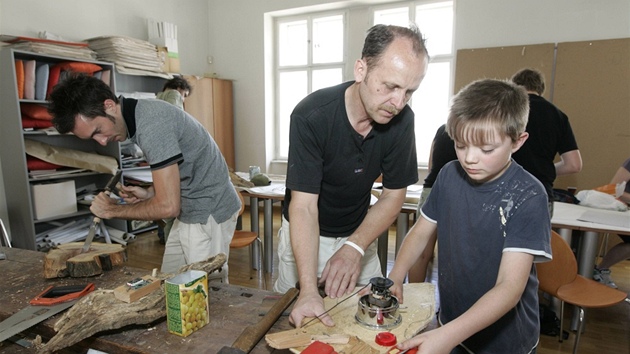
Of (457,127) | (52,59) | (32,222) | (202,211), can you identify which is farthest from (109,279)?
(52,59)

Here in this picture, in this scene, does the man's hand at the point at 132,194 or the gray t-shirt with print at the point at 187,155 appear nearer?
the gray t-shirt with print at the point at 187,155

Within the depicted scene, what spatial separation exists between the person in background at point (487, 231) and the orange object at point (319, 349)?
0.17 metres

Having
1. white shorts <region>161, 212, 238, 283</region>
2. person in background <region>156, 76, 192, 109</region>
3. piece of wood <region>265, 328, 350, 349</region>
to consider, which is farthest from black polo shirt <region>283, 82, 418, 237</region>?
person in background <region>156, 76, 192, 109</region>

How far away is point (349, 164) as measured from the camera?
1.28m

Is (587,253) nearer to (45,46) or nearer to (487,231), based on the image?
(487,231)

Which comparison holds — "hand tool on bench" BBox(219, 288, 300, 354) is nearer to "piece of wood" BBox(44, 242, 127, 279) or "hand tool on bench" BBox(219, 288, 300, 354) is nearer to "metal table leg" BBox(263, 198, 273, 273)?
"piece of wood" BBox(44, 242, 127, 279)

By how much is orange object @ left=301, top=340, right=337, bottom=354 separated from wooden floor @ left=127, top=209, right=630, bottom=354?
1.95 m

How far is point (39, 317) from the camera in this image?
0.98m

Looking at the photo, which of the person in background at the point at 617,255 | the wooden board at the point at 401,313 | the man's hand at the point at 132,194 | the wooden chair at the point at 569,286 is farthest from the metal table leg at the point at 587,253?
the man's hand at the point at 132,194

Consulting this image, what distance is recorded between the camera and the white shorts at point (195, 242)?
5.76 feet

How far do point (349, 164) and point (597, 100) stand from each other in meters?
3.75

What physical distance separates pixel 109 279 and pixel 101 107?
27.2 inches

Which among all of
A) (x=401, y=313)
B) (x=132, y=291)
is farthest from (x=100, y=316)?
(x=401, y=313)

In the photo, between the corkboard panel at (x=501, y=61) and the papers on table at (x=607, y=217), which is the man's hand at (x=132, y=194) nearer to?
the papers on table at (x=607, y=217)
